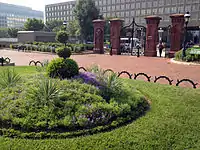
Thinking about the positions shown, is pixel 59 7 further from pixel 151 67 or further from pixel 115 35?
pixel 151 67

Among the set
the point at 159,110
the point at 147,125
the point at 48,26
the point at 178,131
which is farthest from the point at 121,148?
the point at 48,26

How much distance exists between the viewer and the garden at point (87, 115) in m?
3.95

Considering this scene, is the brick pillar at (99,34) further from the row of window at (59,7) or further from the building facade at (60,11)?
the row of window at (59,7)

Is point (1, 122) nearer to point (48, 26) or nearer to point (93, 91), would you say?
point (93, 91)

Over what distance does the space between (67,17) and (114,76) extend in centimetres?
10487

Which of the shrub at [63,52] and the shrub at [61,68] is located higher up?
the shrub at [63,52]

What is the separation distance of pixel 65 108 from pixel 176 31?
1730 cm

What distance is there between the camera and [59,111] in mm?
4773

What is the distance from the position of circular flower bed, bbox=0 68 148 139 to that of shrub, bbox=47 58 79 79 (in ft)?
1.36

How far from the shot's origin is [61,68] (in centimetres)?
663

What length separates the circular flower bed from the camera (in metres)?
4.32

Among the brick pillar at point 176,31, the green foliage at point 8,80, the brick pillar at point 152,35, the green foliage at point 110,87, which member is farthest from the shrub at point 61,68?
the brick pillar at point 152,35

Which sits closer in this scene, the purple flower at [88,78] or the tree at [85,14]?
the purple flower at [88,78]

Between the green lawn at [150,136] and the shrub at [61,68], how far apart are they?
2.67 m
